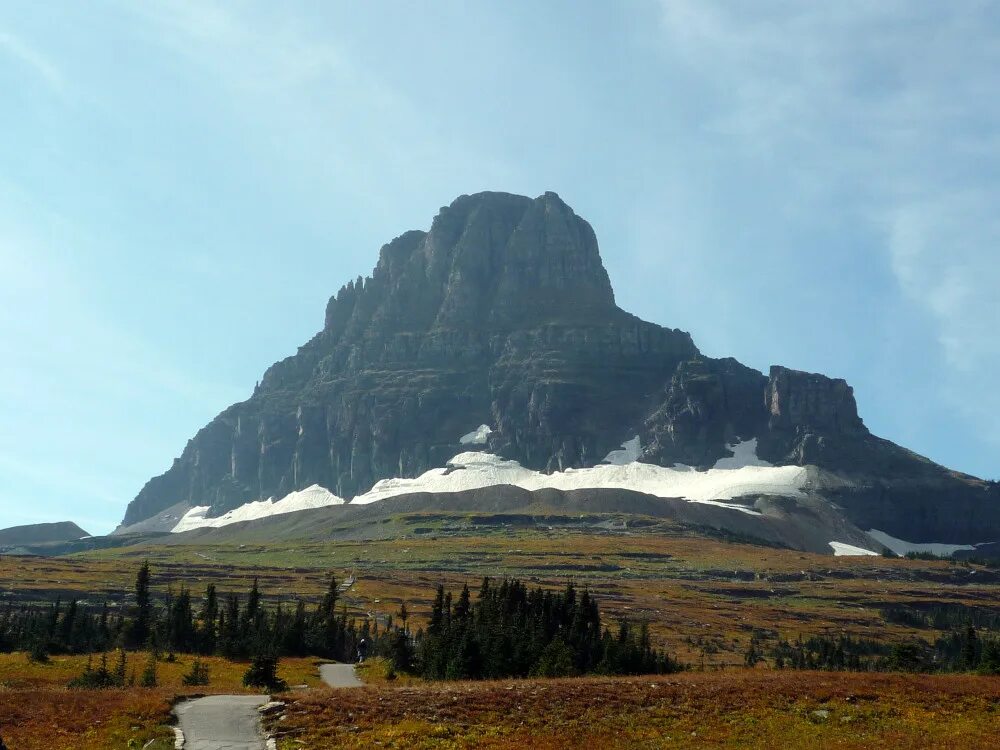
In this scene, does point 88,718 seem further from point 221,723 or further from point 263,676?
point 263,676

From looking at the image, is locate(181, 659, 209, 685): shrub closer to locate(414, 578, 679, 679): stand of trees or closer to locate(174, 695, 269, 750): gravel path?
locate(414, 578, 679, 679): stand of trees

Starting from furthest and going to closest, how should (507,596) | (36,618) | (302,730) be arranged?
(36,618) < (507,596) < (302,730)

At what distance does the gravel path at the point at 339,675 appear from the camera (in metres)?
64.9

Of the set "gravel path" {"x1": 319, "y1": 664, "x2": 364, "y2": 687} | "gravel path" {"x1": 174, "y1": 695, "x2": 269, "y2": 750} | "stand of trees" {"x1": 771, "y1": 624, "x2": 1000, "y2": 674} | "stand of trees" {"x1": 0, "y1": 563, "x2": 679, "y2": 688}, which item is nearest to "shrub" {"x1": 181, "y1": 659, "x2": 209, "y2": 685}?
"stand of trees" {"x1": 0, "y1": 563, "x2": 679, "y2": 688}

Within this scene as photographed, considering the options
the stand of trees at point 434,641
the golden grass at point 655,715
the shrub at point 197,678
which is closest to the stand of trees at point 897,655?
the stand of trees at point 434,641

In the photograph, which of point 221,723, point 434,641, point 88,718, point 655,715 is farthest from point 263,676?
point 434,641

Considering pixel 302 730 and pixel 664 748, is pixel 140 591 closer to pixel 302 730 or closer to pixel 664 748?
pixel 302 730

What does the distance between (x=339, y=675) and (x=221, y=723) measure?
120ft

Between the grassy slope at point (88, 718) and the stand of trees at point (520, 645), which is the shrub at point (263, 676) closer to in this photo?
the grassy slope at point (88, 718)

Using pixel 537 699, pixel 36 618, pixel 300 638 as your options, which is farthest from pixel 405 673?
pixel 36 618

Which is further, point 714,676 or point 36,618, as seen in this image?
point 36,618

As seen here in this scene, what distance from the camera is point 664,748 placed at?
35344mm

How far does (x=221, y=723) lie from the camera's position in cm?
3553

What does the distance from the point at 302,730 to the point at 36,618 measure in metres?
108
